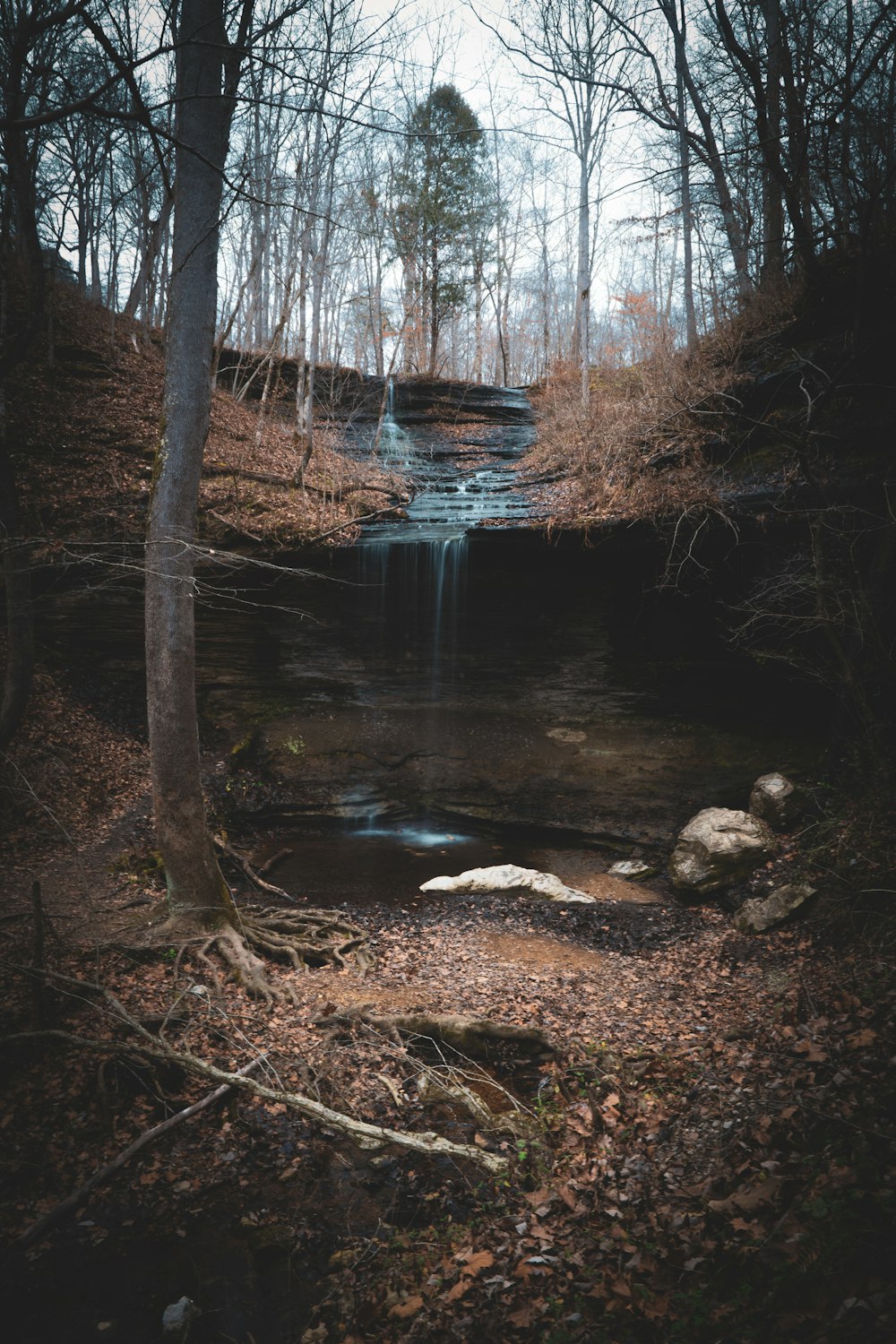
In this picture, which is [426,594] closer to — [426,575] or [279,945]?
Result: [426,575]

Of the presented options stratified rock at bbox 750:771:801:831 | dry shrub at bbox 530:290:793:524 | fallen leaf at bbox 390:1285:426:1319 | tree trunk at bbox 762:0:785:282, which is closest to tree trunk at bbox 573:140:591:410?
dry shrub at bbox 530:290:793:524

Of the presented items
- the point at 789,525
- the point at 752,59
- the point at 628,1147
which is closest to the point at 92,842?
the point at 628,1147

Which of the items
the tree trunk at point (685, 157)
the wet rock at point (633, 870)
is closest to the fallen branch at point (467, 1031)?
the wet rock at point (633, 870)

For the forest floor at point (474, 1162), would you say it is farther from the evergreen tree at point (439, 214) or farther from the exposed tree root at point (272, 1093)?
the evergreen tree at point (439, 214)

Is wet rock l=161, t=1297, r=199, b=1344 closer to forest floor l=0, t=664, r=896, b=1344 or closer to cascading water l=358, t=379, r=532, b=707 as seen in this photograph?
forest floor l=0, t=664, r=896, b=1344

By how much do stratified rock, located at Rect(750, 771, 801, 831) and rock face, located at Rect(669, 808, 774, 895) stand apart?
29 cm

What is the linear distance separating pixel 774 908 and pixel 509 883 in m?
3.20

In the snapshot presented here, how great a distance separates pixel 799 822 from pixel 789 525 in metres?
3.79

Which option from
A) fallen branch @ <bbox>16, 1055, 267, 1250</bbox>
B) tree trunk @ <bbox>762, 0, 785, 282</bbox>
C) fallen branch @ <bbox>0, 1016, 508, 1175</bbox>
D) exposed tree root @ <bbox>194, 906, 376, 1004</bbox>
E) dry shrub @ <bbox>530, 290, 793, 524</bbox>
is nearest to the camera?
fallen branch @ <bbox>16, 1055, 267, 1250</bbox>

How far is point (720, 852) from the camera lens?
7.91 meters

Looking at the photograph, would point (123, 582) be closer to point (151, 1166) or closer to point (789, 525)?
point (151, 1166)

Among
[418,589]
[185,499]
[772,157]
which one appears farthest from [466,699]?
[772,157]

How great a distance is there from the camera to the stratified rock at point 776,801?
822 centimetres

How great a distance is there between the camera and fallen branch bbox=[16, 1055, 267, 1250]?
10.7ft
